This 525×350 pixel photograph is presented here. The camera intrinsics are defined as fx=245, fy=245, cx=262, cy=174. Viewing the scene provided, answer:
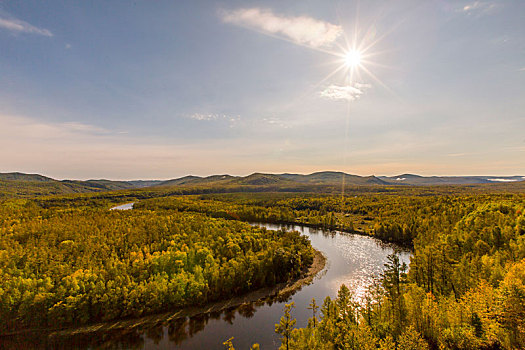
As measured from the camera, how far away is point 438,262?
5212cm

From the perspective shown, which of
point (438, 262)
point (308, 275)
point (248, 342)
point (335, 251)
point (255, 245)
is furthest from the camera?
point (335, 251)

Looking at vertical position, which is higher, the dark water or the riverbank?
the riverbank

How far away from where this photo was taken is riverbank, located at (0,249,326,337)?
45.4 metres

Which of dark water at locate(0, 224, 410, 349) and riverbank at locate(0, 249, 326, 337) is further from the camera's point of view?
riverbank at locate(0, 249, 326, 337)

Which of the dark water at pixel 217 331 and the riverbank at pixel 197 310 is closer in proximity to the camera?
the dark water at pixel 217 331

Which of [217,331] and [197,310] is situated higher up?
[197,310]

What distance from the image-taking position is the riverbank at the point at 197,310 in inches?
1788

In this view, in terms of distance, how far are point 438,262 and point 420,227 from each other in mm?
53102

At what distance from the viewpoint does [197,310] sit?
171 ft

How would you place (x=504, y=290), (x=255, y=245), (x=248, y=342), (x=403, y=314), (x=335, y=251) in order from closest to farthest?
(x=504, y=290)
(x=403, y=314)
(x=248, y=342)
(x=255, y=245)
(x=335, y=251)

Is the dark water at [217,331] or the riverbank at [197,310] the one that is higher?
the riverbank at [197,310]

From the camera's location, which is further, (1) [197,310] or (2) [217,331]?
(1) [197,310]

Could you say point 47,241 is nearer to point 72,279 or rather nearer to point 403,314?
point 72,279

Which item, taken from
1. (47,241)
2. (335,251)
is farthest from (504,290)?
(47,241)
